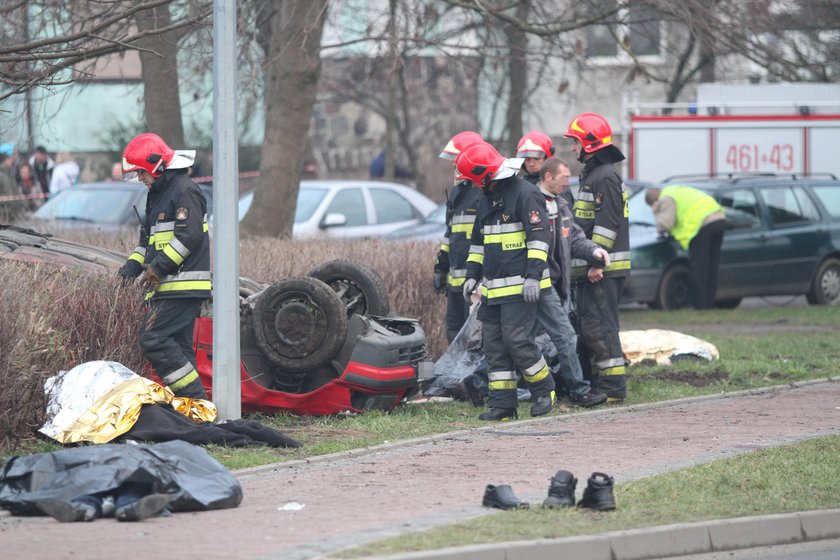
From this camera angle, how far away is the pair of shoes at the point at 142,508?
250 inches

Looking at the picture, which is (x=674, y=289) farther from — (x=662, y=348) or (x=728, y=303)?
(x=662, y=348)

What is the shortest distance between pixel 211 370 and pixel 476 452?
7.12ft

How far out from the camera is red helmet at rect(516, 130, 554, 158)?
1098 centimetres

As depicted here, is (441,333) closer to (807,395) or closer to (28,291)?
(807,395)

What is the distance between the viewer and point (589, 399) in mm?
10383

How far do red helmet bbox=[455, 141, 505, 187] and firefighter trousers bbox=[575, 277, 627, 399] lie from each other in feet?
4.50

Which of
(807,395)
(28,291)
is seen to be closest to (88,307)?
(28,291)

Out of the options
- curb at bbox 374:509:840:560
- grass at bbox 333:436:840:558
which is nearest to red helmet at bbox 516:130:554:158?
grass at bbox 333:436:840:558

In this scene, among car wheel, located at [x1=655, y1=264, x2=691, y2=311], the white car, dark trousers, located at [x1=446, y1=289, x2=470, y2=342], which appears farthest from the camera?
the white car

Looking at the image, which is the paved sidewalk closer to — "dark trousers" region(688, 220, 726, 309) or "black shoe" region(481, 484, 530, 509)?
"black shoe" region(481, 484, 530, 509)

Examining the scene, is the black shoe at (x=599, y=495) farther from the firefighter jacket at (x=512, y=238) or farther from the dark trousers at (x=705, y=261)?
the dark trousers at (x=705, y=261)

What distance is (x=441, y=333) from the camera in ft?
40.5

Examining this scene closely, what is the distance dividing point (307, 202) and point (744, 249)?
19.0 feet

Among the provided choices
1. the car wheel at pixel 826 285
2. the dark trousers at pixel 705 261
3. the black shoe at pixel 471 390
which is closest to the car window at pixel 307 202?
the dark trousers at pixel 705 261
